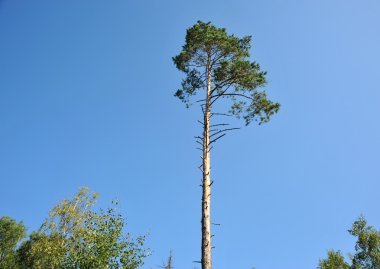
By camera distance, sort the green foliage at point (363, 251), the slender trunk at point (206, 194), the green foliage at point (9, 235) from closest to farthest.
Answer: the slender trunk at point (206, 194) < the green foliage at point (363, 251) < the green foliage at point (9, 235)

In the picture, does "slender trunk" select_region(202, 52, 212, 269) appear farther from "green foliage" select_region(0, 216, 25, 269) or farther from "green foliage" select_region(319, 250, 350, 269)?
"green foliage" select_region(0, 216, 25, 269)

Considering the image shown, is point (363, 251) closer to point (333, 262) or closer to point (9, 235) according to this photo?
point (333, 262)

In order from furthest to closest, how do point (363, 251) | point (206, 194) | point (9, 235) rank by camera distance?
1. point (9, 235)
2. point (363, 251)
3. point (206, 194)

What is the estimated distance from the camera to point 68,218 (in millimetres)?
29422

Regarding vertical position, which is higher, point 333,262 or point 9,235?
point 9,235

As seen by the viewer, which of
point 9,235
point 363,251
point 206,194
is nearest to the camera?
point 206,194

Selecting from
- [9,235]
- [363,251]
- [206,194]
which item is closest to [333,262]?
[363,251]

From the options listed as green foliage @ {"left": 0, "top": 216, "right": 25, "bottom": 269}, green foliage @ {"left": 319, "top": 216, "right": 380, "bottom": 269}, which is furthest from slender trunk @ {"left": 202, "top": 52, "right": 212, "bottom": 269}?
green foliage @ {"left": 0, "top": 216, "right": 25, "bottom": 269}

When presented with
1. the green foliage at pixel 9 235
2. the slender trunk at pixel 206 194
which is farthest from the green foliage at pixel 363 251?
the green foliage at pixel 9 235

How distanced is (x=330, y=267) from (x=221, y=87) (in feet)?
72.6

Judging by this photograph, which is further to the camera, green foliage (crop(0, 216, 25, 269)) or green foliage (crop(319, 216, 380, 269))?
green foliage (crop(0, 216, 25, 269))

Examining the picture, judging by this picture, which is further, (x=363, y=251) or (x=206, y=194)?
(x=363, y=251)

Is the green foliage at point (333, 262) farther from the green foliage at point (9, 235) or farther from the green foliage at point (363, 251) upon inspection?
the green foliage at point (9, 235)

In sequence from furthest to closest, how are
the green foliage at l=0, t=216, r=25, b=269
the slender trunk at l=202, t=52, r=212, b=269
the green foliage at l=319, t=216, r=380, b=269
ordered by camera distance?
the green foliage at l=0, t=216, r=25, b=269 → the green foliage at l=319, t=216, r=380, b=269 → the slender trunk at l=202, t=52, r=212, b=269
